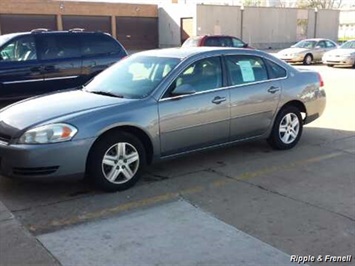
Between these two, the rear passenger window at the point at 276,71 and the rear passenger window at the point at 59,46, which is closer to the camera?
the rear passenger window at the point at 276,71

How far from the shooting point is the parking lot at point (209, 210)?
3.83 meters

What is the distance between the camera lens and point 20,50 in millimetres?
9750

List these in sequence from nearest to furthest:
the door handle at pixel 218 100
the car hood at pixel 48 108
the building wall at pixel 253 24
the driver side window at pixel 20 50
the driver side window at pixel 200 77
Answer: the car hood at pixel 48 108 → the driver side window at pixel 200 77 → the door handle at pixel 218 100 → the driver side window at pixel 20 50 → the building wall at pixel 253 24

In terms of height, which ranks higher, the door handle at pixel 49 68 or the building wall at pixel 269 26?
the door handle at pixel 49 68

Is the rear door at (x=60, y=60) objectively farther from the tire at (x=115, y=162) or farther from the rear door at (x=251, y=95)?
the tire at (x=115, y=162)

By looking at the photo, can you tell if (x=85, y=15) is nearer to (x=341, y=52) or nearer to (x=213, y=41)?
(x=213, y=41)

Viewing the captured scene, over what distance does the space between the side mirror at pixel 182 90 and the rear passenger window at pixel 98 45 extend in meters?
5.47

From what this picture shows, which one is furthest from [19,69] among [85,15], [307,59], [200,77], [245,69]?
[85,15]

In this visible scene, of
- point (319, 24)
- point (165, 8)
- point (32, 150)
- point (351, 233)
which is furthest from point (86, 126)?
point (319, 24)

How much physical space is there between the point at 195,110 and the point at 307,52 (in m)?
20.4

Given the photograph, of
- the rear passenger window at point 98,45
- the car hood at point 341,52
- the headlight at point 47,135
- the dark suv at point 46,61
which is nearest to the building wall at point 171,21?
the car hood at point 341,52

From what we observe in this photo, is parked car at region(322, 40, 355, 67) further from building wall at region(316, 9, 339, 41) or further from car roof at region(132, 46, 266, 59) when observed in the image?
building wall at region(316, 9, 339, 41)

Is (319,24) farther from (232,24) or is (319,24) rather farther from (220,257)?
(220,257)

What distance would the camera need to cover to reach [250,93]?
248 inches
